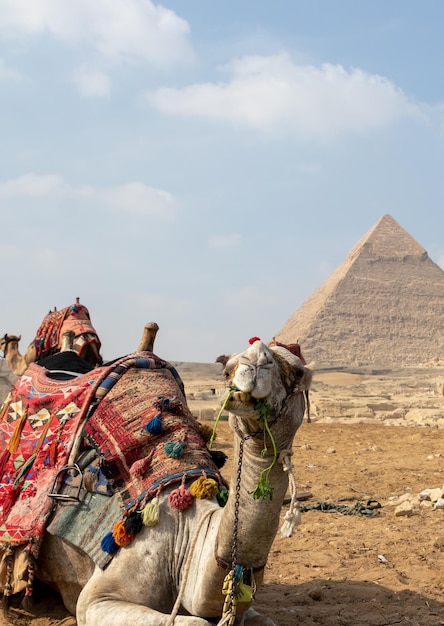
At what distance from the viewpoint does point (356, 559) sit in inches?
243

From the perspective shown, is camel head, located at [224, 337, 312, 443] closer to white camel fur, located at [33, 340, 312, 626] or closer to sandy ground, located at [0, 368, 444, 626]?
white camel fur, located at [33, 340, 312, 626]

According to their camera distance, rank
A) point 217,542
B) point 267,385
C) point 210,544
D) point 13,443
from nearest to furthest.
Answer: point 267,385, point 217,542, point 210,544, point 13,443

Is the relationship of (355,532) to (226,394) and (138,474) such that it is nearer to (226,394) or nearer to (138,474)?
(138,474)

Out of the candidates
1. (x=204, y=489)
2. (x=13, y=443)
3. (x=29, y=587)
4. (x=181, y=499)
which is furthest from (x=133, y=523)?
(x=13, y=443)

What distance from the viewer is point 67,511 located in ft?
13.9

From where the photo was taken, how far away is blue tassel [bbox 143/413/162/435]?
4.24 meters

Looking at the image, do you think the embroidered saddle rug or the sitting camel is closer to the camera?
the sitting camel

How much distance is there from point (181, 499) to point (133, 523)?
258 mm

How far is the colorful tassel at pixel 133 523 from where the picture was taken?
151 inches

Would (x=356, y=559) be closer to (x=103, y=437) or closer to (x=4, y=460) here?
(x=103, y=437)

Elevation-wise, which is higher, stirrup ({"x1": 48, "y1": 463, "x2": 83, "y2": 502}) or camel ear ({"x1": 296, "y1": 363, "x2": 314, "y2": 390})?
camel ear ({"x1": 296, "y1": 363, "x2": 314, "y2": 390})

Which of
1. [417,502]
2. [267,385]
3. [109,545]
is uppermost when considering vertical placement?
[267,385]

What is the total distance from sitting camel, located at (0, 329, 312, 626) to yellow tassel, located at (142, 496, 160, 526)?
0.04m

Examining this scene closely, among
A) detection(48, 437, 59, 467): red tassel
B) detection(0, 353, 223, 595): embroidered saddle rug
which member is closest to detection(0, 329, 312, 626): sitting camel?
detection(0, 353, 223, 595): embroidered saddle rug
